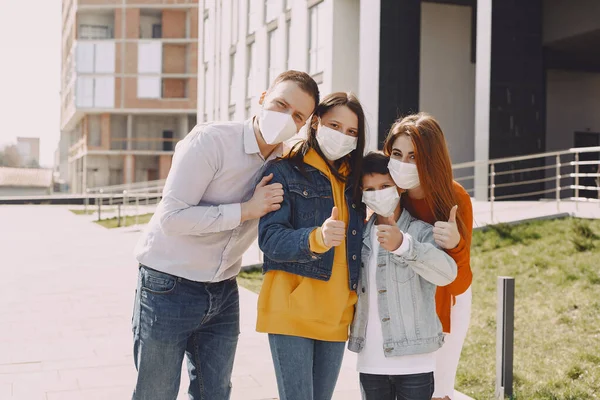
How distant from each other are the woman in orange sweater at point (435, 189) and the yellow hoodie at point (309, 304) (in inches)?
13.9

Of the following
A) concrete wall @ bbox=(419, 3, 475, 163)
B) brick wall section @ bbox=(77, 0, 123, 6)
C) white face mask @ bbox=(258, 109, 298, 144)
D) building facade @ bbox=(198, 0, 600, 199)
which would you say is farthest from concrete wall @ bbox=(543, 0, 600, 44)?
brick wall section @ bbox=(77, 0, 123, 6)

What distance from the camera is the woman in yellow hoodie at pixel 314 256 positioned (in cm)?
280

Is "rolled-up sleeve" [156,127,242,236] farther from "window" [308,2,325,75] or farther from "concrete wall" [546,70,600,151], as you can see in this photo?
"concrete wall" [546,70,600,151]

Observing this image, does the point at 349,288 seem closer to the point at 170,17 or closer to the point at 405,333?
the point at 405,333

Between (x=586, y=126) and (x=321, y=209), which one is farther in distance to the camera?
(x=586, y=126)

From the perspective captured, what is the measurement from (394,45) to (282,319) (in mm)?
17995

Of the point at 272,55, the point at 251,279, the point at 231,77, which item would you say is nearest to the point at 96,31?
the point at 231,77

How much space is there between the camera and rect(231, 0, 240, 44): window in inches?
1282

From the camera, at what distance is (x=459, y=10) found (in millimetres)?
21875

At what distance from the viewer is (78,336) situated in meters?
7.12

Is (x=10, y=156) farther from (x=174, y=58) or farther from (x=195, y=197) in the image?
(x=195, y=197)

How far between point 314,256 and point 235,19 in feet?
103

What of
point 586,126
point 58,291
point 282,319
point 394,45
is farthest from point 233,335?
point 586,126

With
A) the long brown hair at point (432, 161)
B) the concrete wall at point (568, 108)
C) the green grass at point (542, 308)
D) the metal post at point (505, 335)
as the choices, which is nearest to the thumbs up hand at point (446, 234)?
the long brown hair at point (432, 161)
